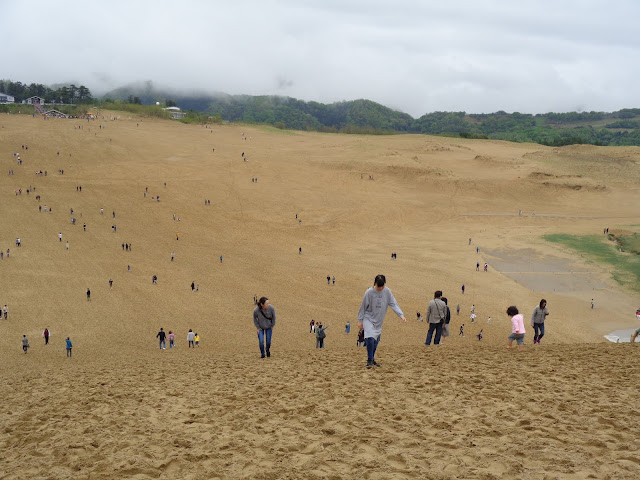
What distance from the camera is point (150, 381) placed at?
9812mm

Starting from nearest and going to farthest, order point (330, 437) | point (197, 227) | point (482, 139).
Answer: point (330, 437) < point (197, 227) < point (482, 139)

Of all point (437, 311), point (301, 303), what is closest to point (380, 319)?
point (437, 311)

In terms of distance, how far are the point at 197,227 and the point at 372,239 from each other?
17958 mm

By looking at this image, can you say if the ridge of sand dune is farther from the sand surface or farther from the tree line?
the tree line

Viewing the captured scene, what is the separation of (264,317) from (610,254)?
45.1m

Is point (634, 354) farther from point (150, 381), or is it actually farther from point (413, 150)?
point (413, 150)

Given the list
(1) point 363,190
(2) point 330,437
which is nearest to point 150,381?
(2) point 330,437

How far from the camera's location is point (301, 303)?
33.6m

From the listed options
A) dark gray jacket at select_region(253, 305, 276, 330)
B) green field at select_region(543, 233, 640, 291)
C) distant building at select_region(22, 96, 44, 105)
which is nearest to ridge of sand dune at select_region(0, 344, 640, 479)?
dark gray jacket at select_region(253, 305, 276, 330)

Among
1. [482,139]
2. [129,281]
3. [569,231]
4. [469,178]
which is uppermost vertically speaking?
[482,139]

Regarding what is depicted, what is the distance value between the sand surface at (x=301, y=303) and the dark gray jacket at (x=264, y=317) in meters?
0.91

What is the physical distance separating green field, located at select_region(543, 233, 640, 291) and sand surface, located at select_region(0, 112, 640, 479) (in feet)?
4.82

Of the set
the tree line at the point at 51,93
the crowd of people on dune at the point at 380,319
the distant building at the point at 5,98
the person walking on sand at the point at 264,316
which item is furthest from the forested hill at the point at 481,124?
the person walking on sand at the point at 264,316

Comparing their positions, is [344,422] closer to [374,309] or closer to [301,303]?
[374,309]
